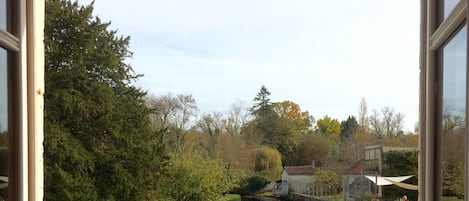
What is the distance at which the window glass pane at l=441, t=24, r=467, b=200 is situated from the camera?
36.9 inches

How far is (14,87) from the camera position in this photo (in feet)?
3.96

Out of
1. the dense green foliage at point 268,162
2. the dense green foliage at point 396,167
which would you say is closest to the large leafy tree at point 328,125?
the dense green foliage at point 268,162

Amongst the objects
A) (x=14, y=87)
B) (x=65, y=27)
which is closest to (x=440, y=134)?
(x=14, y=87)

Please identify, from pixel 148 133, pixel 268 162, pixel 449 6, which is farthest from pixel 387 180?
pixel 449 6

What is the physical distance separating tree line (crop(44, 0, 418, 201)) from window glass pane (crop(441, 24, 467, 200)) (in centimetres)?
1049

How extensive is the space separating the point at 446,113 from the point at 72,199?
1115 cm

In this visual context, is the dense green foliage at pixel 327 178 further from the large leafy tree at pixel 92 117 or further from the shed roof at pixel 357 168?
the large leafy tree at pixel 92 117

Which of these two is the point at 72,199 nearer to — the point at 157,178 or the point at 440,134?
the point at 157,178

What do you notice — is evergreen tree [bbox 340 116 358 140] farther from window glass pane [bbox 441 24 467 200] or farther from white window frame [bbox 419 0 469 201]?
window glass pane [bbox 441 24 467 200]

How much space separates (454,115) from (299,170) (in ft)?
41.1

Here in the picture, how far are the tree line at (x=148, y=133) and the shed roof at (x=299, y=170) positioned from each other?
14 cm

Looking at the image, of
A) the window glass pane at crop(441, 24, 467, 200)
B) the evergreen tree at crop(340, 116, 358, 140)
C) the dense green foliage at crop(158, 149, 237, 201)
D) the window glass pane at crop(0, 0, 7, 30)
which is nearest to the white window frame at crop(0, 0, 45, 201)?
the window glass pane at crop(0, 0, 7, 30)

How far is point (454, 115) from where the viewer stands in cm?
101

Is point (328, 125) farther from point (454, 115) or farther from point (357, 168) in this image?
point (454, 115)
